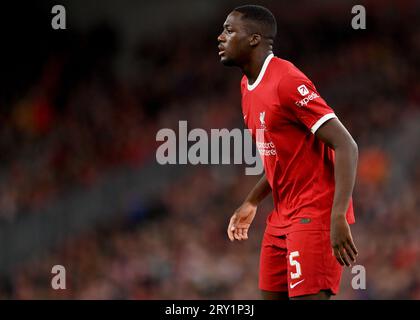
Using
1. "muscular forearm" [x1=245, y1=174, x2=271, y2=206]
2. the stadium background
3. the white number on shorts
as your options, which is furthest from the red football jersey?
the stadium background

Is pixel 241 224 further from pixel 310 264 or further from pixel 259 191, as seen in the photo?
pixel 310 264

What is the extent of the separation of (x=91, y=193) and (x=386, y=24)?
4544 millimetres

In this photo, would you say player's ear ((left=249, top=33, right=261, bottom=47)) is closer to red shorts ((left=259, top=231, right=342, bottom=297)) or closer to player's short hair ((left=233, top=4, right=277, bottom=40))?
player's short hair ((left=233, top=4, right=277, bottom=40))

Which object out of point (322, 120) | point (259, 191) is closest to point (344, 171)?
point (322, 120)

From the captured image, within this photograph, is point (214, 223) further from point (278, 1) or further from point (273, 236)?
point (273, 236)

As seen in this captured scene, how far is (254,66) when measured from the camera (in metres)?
4.17

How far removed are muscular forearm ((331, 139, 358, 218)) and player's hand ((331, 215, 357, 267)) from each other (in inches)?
3.1

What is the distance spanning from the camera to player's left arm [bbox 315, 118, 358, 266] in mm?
3613

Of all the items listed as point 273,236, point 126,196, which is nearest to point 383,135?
point 126,196

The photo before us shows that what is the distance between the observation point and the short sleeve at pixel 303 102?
12.4ft

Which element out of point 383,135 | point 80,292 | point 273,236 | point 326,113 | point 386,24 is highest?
point 386,24

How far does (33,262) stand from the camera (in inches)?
386

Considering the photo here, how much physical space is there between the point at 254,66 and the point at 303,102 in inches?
18.3

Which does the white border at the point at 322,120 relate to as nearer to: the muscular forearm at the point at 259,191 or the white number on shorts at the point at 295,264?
the white number on shorts at the point at 295,264
